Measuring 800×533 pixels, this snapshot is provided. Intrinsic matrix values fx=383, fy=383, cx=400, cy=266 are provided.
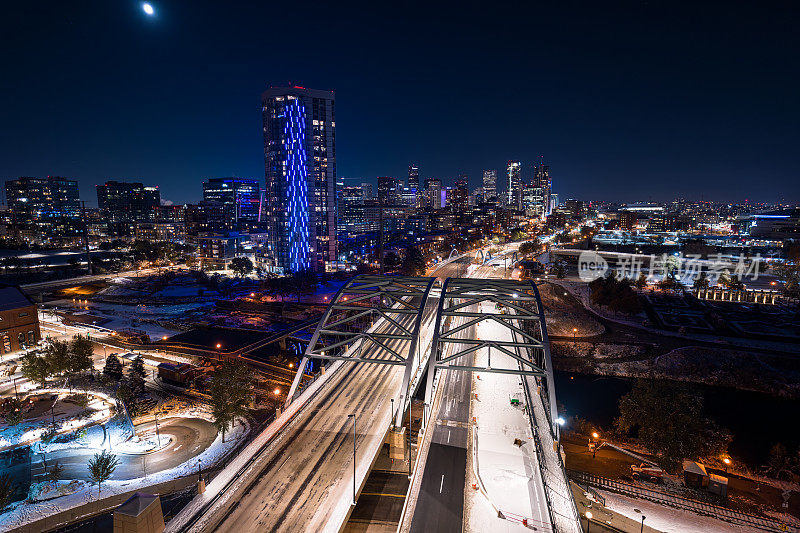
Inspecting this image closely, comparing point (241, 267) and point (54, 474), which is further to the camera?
point (241, 267)

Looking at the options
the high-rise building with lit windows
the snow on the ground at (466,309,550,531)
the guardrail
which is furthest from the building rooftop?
the guardrail

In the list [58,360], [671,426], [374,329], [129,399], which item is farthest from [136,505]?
[671,426]

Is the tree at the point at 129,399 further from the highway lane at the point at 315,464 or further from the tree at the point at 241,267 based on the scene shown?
the tree at the point at 241,267

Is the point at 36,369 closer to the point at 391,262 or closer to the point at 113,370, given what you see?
the point at 113,370

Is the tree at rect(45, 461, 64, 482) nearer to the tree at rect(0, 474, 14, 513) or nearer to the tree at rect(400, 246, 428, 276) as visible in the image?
the tree at rect(0, 474, 14, 513)

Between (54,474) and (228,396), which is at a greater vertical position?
(228,396)

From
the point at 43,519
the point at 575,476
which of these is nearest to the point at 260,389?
the point at 43,519
